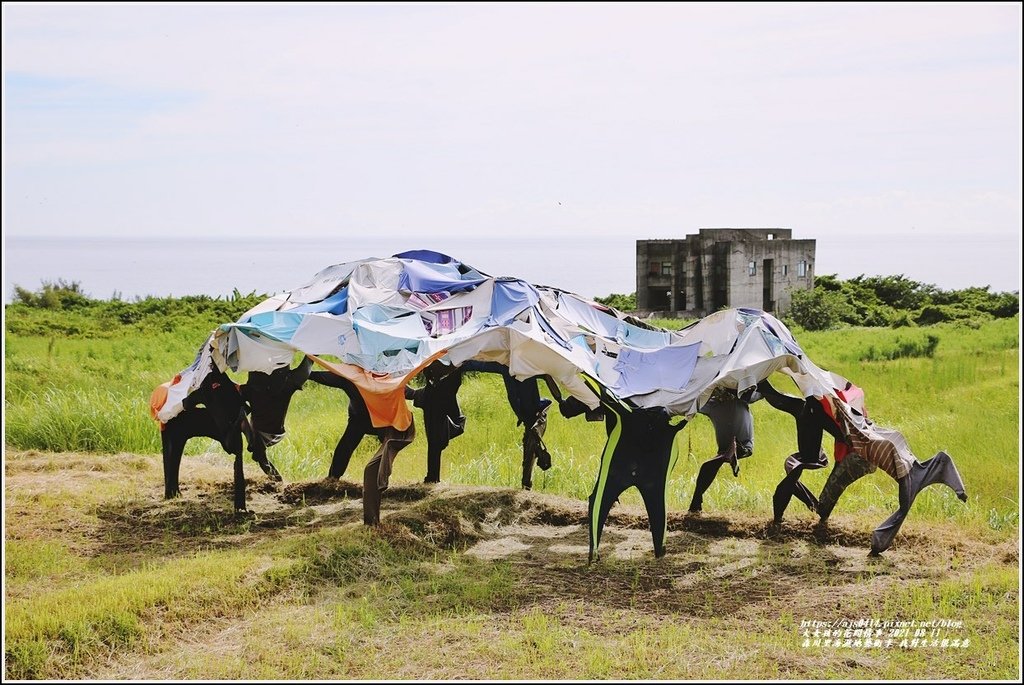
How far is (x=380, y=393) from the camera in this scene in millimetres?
8344

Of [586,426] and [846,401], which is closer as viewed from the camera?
[846,401]

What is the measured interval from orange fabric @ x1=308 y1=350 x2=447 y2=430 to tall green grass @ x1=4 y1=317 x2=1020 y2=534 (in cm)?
221

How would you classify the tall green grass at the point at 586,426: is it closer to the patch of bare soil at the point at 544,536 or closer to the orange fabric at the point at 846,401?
the patch of bare soil at the point at 544,536

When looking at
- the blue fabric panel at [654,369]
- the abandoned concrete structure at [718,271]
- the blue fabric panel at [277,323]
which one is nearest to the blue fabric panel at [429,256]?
the blue fabric panel at [277,323]

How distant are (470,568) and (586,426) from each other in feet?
15.7

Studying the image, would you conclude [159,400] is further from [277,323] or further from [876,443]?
[876,443]

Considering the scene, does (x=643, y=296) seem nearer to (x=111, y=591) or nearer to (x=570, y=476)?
(x=570, y=476)

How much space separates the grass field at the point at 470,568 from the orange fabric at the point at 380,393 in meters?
0.81

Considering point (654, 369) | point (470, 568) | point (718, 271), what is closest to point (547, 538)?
point (470, 568)

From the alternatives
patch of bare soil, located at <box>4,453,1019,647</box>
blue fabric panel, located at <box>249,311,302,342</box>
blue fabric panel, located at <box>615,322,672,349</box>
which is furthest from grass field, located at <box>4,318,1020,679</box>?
blue fabric panel, located at <box>249,311,302,342</box>

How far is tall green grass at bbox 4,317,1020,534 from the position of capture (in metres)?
10.0

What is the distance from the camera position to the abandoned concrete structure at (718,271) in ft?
86.7

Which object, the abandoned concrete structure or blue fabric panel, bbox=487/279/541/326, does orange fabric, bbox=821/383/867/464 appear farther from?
the abandoned concrete structure

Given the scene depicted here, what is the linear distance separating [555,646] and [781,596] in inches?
69.2
